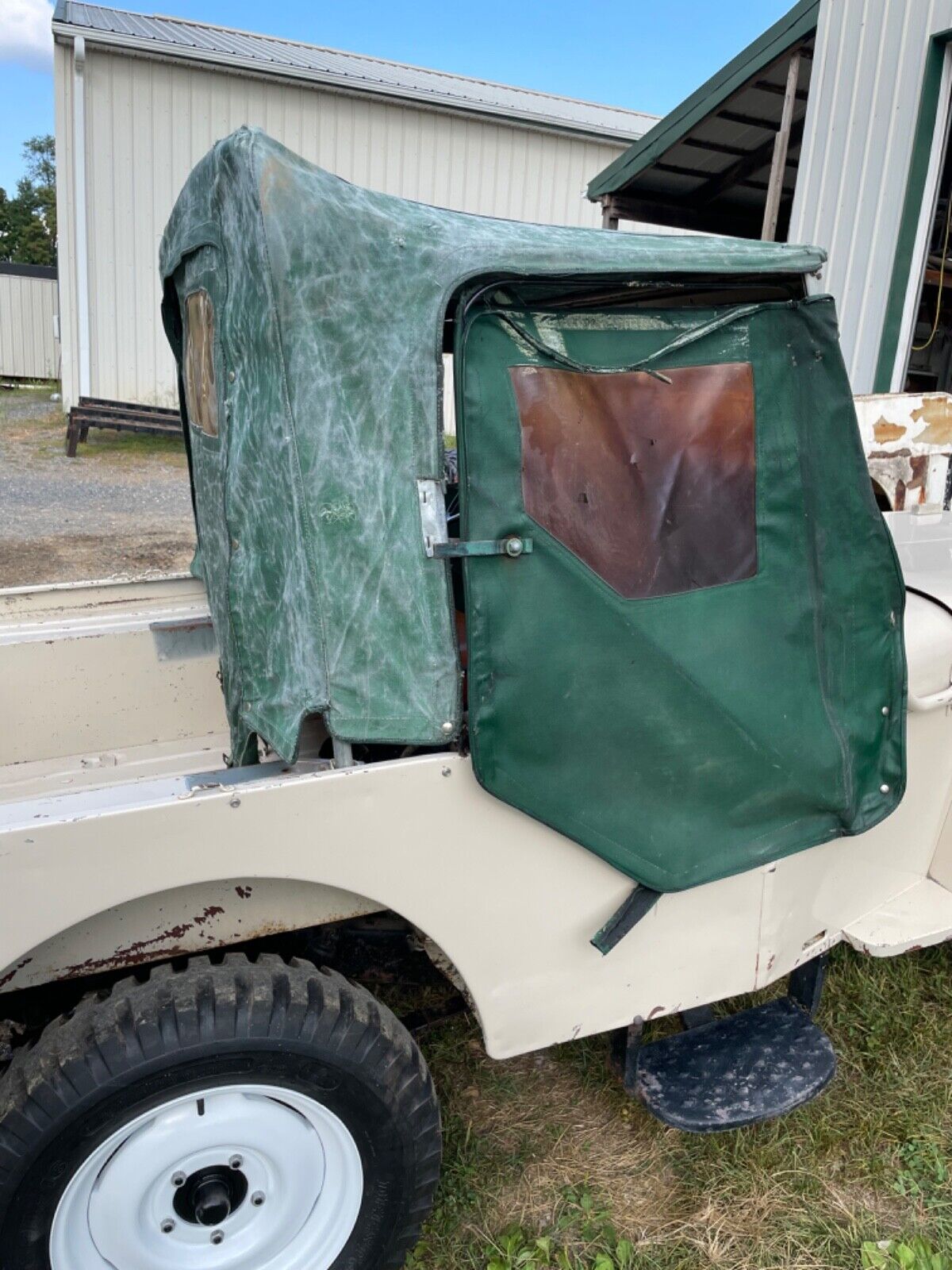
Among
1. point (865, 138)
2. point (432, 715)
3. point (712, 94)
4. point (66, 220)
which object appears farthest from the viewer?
point (66, 220)

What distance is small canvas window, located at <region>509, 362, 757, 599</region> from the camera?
71.0 inches

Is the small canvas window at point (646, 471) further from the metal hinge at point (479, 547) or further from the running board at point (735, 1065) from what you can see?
the running board at point (735, 1065)

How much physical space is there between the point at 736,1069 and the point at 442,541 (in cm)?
155

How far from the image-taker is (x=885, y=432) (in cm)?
313

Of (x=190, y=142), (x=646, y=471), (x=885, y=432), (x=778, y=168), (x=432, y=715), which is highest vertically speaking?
(x=190, y=142)

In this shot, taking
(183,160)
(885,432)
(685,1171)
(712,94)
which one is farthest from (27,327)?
(685,1171)

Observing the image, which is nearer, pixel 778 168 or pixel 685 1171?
pixel 685 1171

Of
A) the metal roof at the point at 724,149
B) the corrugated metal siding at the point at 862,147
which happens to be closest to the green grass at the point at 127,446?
the metal roof at the point at 724,149

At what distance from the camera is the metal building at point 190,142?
12.5 m

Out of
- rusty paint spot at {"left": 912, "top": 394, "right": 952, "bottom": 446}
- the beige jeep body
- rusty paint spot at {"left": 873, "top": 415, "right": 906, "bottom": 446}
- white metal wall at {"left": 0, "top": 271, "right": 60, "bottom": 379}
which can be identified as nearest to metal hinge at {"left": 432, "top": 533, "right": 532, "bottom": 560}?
the beige jeep body

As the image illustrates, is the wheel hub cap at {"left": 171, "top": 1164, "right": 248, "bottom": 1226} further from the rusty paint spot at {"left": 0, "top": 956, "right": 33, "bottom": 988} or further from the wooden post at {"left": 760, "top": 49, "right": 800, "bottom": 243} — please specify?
the wooden post at {"left": 760, "top": 49, "right": 800, "bottom": 243}

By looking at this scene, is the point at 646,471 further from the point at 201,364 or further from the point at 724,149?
the point at 724,149

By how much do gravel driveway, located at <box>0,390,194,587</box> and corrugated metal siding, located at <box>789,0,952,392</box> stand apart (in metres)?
4.78

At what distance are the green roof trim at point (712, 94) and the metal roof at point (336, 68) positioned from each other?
5.73 m
